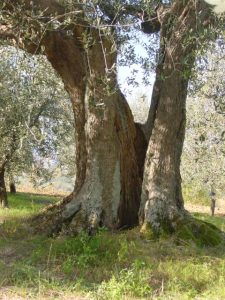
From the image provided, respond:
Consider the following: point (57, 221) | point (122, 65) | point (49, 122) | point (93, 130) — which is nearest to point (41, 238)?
point (57, 221)

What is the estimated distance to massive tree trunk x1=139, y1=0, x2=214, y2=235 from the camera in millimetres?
8609

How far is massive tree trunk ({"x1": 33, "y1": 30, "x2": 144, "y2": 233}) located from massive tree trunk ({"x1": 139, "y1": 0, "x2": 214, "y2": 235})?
2.28ft

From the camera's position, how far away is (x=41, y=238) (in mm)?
8430

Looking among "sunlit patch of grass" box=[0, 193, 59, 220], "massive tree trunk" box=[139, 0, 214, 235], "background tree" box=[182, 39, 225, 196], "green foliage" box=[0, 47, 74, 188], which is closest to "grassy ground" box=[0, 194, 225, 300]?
"massive tree trunk" box=[139, 0, 214, 235]

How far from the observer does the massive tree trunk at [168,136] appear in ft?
28.2

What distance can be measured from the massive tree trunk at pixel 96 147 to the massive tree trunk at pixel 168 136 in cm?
69

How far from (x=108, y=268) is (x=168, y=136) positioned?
3507 mm

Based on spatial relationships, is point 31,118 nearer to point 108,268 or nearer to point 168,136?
point 168,136

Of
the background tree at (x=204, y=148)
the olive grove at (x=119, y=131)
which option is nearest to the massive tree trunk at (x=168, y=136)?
the olive grove at (x=119, y=131)

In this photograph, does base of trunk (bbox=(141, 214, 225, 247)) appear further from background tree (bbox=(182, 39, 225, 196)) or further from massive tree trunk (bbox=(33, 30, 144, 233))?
background tree (bbox=(182, 39, 225, 196))

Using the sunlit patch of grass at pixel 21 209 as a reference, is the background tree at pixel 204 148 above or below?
above

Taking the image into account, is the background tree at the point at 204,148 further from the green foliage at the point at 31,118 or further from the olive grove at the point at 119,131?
the olive grove at the point at 119,131

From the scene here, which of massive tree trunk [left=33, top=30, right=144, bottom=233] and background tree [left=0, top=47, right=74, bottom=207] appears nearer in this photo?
massive tree trunk [left=33, top=30, right=144, bottom=233]

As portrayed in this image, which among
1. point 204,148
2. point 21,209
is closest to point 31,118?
point 21,209
